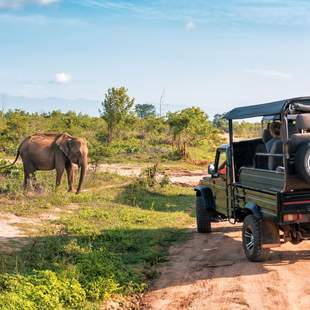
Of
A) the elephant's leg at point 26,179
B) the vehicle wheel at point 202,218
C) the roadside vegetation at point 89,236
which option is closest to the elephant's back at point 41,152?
the elephant's leg at point 26,179

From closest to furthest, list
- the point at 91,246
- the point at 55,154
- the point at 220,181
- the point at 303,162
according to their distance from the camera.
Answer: the point at 303,162 < the point at 91,246 < the point at 220,181 < the point at 55,154

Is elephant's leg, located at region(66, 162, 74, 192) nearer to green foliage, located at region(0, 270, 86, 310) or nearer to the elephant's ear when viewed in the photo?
the elephant's ear

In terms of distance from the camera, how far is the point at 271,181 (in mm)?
8266

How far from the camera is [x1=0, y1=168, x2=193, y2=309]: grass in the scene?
23.0 feet

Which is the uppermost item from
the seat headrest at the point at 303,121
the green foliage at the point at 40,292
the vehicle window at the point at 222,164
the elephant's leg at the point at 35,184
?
the seat headrest at the point at 303,121

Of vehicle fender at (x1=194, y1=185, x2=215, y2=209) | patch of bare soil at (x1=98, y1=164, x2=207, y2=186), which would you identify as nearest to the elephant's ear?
patch of bare soil at (x1=98, y1=164, x2=207, y2=186)

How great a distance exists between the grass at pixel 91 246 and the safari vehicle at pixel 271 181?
1752 mm

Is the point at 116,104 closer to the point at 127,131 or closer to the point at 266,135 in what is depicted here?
the point at 127,131

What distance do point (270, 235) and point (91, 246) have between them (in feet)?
10.4

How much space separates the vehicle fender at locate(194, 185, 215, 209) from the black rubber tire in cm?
398

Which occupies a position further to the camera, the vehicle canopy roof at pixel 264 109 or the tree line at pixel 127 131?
the tree line at pixel 127 131

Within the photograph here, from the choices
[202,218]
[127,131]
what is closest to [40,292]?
[202,218]

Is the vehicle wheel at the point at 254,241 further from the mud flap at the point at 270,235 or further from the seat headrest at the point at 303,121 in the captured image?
the seat headrest at the point at 303,121

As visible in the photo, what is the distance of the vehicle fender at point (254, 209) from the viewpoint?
28.3 feet
